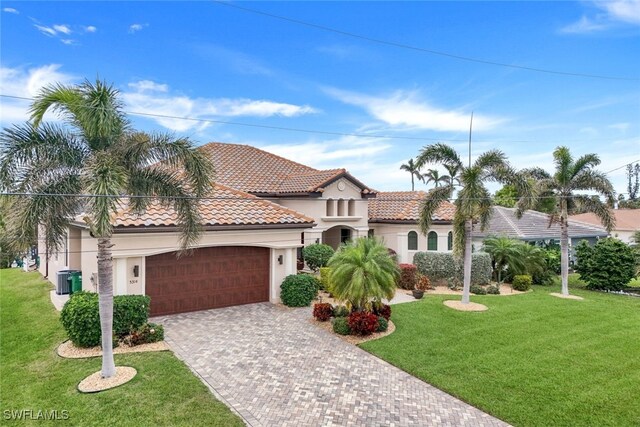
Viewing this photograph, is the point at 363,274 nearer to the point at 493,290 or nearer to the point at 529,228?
the point at 493,290

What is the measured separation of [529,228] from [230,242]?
2559 cm

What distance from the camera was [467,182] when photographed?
15.5 metres

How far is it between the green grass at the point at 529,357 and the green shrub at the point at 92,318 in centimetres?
704

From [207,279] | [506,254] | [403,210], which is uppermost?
[403,210]

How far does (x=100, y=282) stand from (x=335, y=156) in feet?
80.9

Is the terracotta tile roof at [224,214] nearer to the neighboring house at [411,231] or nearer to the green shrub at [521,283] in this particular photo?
the neighboring house at [411,231]

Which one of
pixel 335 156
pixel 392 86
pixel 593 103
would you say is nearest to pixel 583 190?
pixel 593 103

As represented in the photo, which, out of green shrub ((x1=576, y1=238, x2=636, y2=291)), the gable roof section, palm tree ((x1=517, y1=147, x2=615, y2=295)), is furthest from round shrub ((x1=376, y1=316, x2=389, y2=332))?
green shrub ((x1=576, y1=238, x2=636, y2=291))

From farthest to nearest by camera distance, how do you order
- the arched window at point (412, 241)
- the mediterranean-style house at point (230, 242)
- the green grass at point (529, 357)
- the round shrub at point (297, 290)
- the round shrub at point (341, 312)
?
the arched window at point (412, 241), the round shrub at point (297, 290), the round shrub at point (341, 312), the mediterranean-style house at point (230, 242), the green grass at point (529, 357)

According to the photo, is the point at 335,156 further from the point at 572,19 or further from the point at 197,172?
the point at 197,172

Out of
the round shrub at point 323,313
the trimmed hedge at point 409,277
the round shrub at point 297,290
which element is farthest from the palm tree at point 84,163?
the trimmed hedge at point 409,277

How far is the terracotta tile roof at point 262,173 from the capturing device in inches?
904

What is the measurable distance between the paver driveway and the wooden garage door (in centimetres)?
127

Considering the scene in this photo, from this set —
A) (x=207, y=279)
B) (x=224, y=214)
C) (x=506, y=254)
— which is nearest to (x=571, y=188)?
(x=506, y=254)
